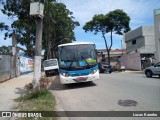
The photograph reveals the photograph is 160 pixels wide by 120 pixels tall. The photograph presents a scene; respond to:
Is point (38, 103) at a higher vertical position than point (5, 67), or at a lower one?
lower

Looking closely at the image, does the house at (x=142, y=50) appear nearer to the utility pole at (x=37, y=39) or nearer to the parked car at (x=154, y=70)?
the parked car at (x=154, y=70)

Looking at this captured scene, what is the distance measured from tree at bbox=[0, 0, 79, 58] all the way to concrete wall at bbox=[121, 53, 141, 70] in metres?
11.3

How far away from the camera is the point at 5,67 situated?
75.9 ft

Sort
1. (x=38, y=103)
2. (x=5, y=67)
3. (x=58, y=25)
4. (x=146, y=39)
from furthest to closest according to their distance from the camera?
(x=146, y=39)
(x=58, y=25)
(x=5, y=67)
(x=38, y=103)

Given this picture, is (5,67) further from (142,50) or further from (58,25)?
(142,50)

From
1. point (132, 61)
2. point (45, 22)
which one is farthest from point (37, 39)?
point (132, 61)

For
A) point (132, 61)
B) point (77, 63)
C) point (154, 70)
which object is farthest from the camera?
point (132, 61)

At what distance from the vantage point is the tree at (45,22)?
20.6 metres

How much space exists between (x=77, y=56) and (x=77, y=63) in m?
0.46

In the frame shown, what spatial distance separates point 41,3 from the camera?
1273cm

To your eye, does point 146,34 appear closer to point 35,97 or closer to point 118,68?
point 118,68

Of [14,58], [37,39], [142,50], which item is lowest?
[14,58]

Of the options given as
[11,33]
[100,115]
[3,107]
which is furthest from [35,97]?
[11,33]

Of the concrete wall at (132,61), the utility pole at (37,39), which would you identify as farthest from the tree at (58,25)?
the utility pole at (37,39)
